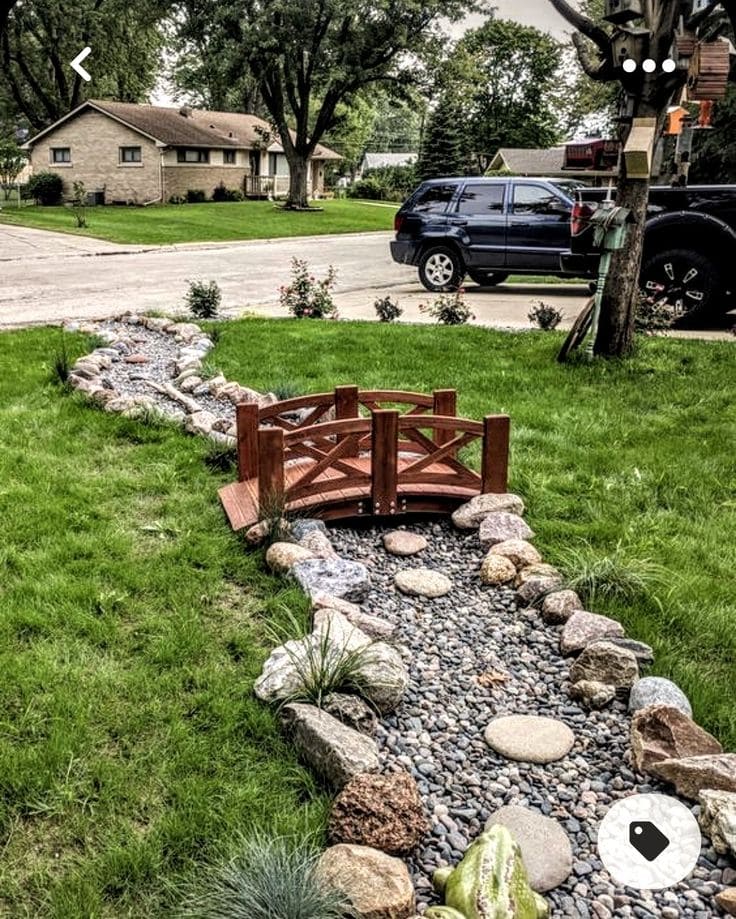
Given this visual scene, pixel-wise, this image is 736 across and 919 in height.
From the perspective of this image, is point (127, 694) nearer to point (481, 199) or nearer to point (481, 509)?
point (481, 509)

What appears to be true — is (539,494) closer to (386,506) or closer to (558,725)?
(386,506)

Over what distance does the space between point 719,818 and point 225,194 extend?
3960cm

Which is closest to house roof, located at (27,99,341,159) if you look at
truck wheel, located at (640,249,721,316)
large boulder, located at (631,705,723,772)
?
truck wheel, located at (640,249,721,316)

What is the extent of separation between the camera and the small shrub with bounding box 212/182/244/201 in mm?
38559

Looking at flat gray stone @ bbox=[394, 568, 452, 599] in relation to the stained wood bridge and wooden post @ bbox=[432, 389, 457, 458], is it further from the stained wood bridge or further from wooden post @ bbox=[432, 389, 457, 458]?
wooden post @ bbox=[432, 389, 457, 458]

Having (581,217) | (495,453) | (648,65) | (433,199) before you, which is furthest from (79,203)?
(495,453)

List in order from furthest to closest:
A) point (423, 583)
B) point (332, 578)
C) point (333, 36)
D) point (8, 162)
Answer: point (8, 162)
point (333, 36)
point (423, 583)
point (332, 578)

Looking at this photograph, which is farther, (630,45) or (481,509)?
(630,45)

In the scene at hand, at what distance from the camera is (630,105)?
6781mm

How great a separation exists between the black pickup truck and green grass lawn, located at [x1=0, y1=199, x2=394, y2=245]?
1548 centimetres

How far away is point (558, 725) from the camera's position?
8.63ft

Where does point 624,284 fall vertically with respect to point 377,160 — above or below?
below

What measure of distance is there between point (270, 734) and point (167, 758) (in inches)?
11.9

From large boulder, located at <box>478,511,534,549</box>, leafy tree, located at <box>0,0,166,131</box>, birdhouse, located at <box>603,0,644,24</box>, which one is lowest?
large boulder, located at <box>478,511,534,549</box>
